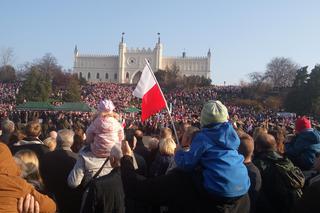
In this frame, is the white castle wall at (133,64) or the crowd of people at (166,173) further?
the white castle wall at (133,64)

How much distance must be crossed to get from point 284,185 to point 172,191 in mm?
1943

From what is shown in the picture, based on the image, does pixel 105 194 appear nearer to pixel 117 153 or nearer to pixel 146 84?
pixel 117 153

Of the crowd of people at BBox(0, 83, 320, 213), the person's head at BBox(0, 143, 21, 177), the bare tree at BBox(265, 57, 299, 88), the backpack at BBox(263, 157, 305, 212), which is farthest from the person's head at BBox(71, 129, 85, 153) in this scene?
the bare tree at BBox(265, 57, 299, 88)

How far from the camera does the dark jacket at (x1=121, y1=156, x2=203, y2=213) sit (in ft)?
11.2

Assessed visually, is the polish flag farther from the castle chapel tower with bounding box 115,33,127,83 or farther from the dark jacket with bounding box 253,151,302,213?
the castle chapel tower with bounding box 115,33,127,83

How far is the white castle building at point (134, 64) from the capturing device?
134500 mm

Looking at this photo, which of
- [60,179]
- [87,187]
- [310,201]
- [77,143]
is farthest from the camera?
[77,143]

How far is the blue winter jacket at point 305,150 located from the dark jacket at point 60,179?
3.01 meters

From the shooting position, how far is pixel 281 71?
10319 centimetres

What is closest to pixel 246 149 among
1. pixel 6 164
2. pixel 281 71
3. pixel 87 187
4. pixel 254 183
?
pixel 254 183

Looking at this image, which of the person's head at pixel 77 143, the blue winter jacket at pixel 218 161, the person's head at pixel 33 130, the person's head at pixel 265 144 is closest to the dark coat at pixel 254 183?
the person's head at pixel 265 144

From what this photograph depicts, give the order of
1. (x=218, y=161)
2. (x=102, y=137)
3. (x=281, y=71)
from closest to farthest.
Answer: (x=218, y=161) → (x=102, y=137) → (x=281, y=71)

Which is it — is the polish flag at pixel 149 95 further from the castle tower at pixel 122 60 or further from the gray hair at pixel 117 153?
the castle tower at pixel 122 60

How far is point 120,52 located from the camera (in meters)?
138
